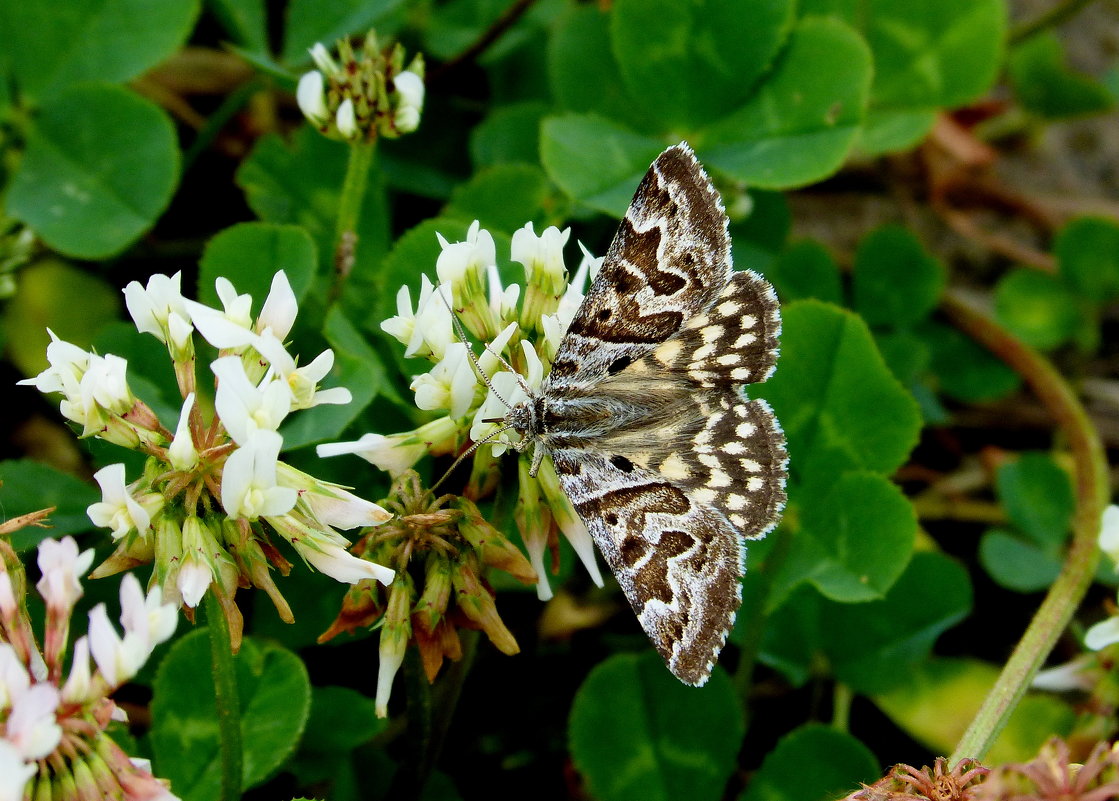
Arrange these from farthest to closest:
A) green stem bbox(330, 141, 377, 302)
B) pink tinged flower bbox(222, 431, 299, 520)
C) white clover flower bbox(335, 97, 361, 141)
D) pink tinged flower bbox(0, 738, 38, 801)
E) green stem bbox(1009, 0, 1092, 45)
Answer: green stem bbox(1009, 0, 1092, 45), green stem bbox(330, 141, 377, 302), white clover flower bbox(335, 97, 361, 141), pink tinged flower bbox(222, 431, 299, 520), pink tinged flower bbox(0, 738, 38, 801)

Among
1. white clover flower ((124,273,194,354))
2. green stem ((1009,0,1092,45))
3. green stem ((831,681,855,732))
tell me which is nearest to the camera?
white clover flower ((124,273,194,354))

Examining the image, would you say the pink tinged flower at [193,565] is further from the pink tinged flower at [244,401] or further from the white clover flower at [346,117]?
the white clover flower at [346,117]

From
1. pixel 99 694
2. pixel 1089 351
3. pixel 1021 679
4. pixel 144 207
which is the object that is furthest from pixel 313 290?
pixel 1089 351

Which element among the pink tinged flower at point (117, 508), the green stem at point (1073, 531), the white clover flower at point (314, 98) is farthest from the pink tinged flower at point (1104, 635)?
the white clover flower at point (314, 98)

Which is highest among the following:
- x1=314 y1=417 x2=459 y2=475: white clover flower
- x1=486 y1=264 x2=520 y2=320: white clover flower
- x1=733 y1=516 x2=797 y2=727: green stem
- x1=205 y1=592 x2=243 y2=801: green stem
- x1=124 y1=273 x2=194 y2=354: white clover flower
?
x1=124 y1=273 x2=194 y2=354: white clover flower

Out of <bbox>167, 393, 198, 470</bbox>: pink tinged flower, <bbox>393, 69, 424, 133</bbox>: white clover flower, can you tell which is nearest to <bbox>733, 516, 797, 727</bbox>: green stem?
<bbox>393, 69, 424, 133</bbox>: white clover flower

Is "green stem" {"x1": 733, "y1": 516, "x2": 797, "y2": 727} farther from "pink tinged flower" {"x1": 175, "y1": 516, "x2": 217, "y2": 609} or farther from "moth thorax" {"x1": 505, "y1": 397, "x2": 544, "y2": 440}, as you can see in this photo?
"pink tinged flower" {"x1": 175, "y1": 516, "x2": 217, "y2": 609}
